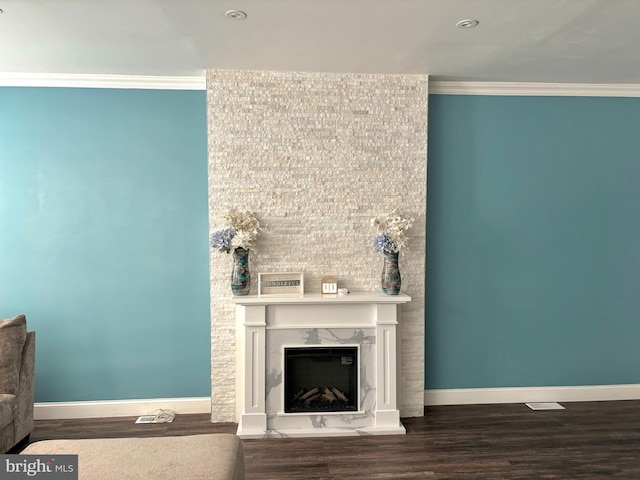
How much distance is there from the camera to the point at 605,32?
115 inches

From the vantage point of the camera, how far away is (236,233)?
3465 millimetres

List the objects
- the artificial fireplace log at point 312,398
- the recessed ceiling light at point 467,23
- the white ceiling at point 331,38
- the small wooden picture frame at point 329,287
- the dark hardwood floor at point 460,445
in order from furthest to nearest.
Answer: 1. the small wooden picture frame at point 329,287
2. the artificial fireplace log at point 312,398
3. the dark hardwood floor at point 460,445
4. the recessed ceiling light at point 467,23
5. the white ceiling at point 331,38

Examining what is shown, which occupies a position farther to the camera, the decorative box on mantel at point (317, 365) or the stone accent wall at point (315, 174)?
the stone accent wall at point (315, 174)

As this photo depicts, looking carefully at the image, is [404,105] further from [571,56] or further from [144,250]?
[144,250]

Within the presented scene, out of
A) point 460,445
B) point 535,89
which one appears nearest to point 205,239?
point 460,445

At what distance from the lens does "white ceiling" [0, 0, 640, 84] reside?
259cm

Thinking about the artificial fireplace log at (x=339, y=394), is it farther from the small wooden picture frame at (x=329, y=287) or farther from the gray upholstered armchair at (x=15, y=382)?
the gray upholstered armchair at (x=15, y=382)

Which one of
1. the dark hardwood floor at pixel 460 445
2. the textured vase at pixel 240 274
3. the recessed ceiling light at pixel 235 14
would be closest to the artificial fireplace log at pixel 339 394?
the dark hardwood floor at pixel 460 445

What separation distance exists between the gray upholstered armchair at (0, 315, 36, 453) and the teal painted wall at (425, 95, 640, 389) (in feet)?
9.84

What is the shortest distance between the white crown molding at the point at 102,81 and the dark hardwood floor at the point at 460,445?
2.66 metres

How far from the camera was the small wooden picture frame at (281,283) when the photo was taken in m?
3.55

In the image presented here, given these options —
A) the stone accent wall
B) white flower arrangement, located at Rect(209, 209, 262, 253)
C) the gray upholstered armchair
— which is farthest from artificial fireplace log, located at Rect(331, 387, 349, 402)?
the gray upholstered armchair

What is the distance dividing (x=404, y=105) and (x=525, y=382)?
2.57 metres

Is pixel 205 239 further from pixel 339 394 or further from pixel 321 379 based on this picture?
pixel 339 394
